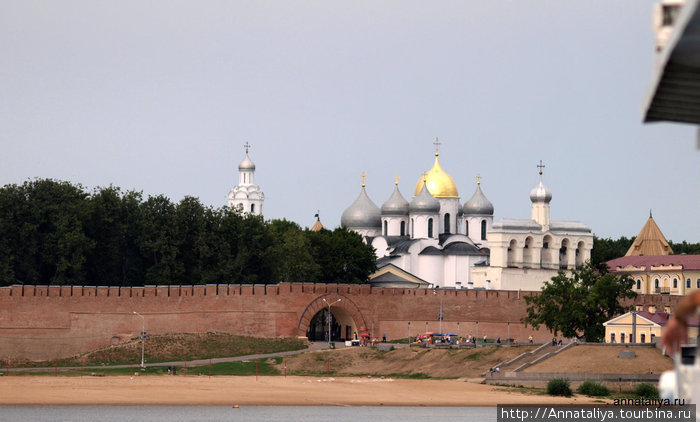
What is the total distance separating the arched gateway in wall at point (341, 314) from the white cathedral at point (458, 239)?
9108 millimetres

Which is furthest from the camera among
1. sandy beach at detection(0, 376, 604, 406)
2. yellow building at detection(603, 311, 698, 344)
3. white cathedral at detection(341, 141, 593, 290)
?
white cathedral at detection(341, 141, 593, 290)

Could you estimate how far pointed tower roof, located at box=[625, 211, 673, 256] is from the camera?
327ft

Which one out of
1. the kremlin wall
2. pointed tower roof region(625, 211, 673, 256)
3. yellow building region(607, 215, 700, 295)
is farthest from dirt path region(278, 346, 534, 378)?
pointed tower roof region(625, 211, 673, 256)

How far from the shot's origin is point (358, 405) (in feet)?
142

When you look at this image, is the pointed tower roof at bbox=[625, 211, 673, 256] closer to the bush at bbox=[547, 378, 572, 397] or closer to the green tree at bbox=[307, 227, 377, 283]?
the green tree at bbox=[307, 227, 377, 283]

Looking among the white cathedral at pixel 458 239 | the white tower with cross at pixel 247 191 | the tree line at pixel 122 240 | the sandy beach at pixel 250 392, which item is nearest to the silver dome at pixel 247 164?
the white tower with cross at pixel 247 191

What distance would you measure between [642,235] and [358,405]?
62775mm

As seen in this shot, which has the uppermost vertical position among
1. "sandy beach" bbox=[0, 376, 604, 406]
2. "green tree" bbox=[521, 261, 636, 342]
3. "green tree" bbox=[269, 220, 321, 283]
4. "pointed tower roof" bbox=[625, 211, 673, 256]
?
"pointed tower roof" bbox=[625, 211, 673, 256]

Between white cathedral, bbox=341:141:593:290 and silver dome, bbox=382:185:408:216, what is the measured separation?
0.22 ft

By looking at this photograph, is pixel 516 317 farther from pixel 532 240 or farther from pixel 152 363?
pixel 152 363

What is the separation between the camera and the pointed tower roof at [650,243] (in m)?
99.8

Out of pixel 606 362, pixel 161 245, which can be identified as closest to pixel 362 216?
pixel 161 245

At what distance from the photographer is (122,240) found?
216 feet

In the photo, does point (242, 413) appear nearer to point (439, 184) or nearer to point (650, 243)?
point (439, 184)
